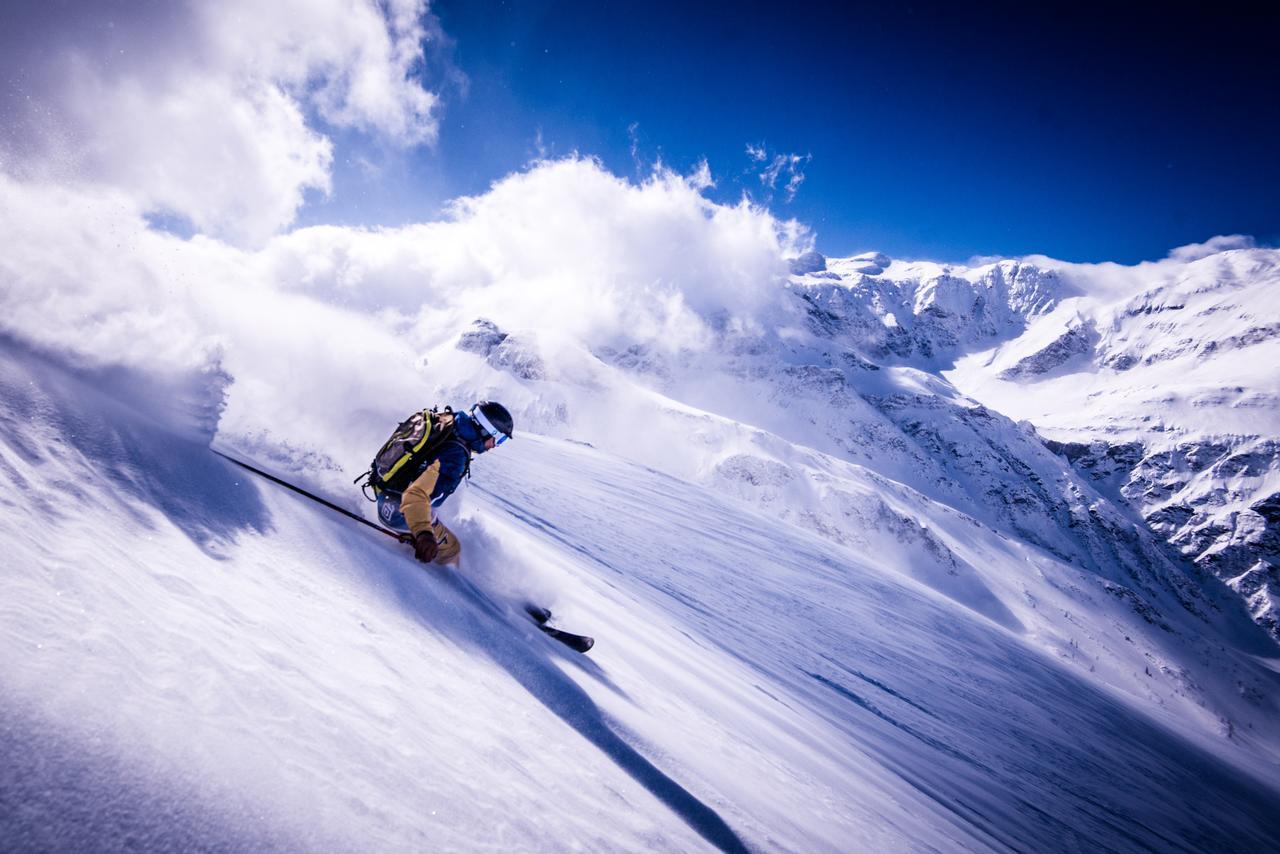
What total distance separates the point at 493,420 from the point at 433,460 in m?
0.70

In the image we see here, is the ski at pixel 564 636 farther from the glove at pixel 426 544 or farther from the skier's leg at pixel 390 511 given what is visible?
the skier's leg at pixel 390 511

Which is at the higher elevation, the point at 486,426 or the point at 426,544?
the point at 486,426

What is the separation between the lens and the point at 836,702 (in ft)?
31.0

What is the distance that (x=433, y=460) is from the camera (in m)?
4.49

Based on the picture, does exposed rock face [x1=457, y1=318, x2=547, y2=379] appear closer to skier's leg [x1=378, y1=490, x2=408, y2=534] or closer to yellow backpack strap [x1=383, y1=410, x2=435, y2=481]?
skier's leg [x1=378, y1=490, x2=408, y2=534]

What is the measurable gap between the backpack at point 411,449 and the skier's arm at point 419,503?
317 millimetres

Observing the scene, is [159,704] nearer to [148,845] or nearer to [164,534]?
[148,845]

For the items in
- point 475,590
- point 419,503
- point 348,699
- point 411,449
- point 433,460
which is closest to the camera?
point 348,699

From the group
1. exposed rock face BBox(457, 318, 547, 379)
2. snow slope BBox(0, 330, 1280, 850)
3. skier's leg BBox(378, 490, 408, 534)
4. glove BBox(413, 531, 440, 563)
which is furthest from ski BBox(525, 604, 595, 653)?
exposed rock face BBox(457, 318, 547, 379)

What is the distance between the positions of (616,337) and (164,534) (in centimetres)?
18742

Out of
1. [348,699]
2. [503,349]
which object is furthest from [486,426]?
[503,349]

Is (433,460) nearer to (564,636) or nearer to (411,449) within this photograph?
(411,449)

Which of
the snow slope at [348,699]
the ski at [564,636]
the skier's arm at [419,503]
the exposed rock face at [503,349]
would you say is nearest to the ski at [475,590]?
the ski at [564,636]

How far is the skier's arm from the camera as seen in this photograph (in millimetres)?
4199
